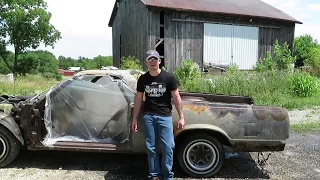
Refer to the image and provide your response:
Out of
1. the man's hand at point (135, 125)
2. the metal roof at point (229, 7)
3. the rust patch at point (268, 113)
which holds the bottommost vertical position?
the man's hand at point (135, 125)

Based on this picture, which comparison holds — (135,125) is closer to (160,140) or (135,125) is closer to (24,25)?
(160,140)

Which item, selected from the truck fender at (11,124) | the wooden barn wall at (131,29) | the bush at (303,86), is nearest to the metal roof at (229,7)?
the wooden barn wall at (131,29)

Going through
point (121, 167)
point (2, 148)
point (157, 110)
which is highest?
point (157, 110)

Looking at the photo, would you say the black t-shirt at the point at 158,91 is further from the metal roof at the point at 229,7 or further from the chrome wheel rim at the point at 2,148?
the metal roof at the point at 229,7

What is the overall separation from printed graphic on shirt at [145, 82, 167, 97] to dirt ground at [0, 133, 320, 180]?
1.32 m

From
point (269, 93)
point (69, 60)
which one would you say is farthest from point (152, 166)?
point (69, 60)

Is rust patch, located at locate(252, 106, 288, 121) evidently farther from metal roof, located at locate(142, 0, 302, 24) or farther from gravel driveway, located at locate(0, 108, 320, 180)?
metal roof, located at locate(142, 0, 302, 24)

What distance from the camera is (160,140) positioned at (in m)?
3.97

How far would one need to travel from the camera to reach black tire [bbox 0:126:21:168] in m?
4.55

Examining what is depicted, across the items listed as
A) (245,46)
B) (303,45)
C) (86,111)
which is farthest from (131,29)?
(303,45)

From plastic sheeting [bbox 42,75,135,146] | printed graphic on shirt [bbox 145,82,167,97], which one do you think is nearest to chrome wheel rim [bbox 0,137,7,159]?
plastic sheeting [bbox 42,75,135,146]

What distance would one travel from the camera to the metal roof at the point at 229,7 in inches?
697

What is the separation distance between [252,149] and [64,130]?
9.14 feet

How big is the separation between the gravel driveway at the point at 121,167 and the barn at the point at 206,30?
517 inches
